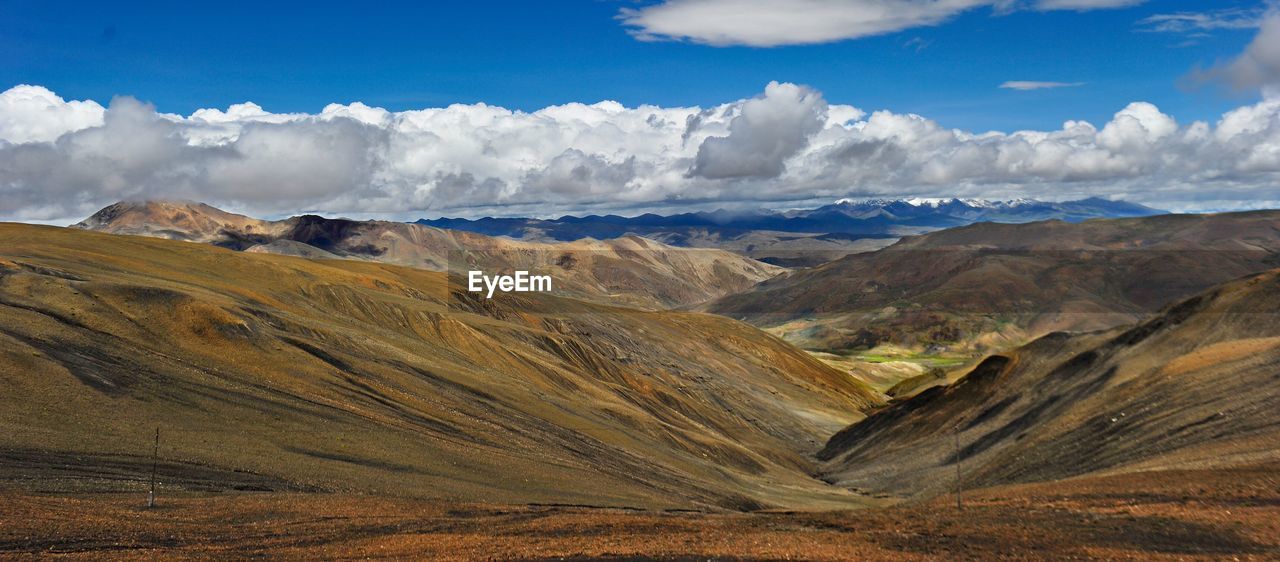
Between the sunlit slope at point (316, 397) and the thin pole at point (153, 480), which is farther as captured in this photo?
the sunlit slope at point (316, 397)

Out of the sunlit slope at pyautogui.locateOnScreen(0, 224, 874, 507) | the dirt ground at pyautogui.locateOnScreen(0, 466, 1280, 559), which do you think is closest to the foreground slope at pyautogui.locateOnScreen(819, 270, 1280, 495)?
the dirt ground at pyautogui.locateOnScreen(0, 466, 1280, 559)

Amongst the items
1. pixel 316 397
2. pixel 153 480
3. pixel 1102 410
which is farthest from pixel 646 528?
pixel 1102 410

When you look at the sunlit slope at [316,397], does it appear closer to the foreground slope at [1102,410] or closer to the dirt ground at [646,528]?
the dirt ground at [646,528]

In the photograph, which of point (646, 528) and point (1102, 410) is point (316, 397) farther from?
point (1102, 410)

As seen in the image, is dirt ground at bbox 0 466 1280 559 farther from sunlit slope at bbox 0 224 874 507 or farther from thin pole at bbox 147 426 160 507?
sunlit slope at bbox 0 224 874 507

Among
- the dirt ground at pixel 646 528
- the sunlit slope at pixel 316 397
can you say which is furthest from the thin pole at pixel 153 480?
the dirt ground at pixel 646 528
